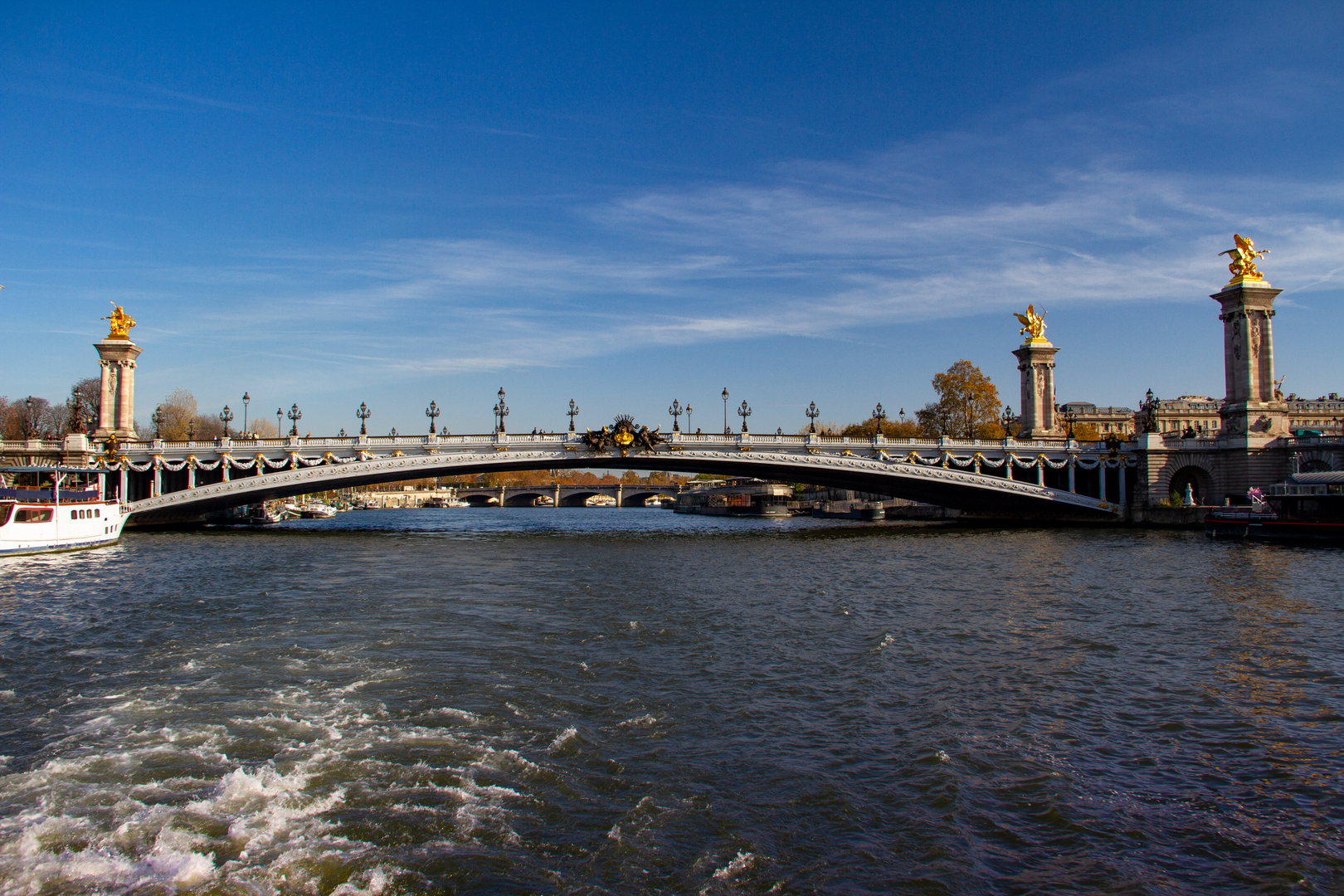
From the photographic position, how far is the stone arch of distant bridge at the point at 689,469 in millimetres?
48906

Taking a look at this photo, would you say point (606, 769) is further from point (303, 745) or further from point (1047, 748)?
point (1047, 748)

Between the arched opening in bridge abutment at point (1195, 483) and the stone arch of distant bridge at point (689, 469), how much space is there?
401 cm

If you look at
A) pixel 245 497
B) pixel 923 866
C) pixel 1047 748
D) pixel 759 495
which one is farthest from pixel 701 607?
pixel 759 495

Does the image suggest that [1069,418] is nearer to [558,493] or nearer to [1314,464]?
[1314,464]

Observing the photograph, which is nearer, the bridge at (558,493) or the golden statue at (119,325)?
the golden statue at (119,325)

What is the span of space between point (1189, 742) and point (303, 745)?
1024 cm

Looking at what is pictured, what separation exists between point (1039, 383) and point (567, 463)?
35.5 meters

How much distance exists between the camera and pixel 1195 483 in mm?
59781

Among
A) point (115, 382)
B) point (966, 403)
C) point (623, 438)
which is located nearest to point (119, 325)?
point (115, 382)

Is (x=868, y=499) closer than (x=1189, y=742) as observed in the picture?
No

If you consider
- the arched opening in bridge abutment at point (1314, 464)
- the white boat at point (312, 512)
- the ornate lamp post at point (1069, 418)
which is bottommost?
the white boat at point (312, 512)

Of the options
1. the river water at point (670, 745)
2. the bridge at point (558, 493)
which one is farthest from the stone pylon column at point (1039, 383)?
the bridge at point (558, 493)

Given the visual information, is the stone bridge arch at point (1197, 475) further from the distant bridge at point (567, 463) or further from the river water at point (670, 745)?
the river water at point (670, 745)

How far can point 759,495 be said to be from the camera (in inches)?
3871
